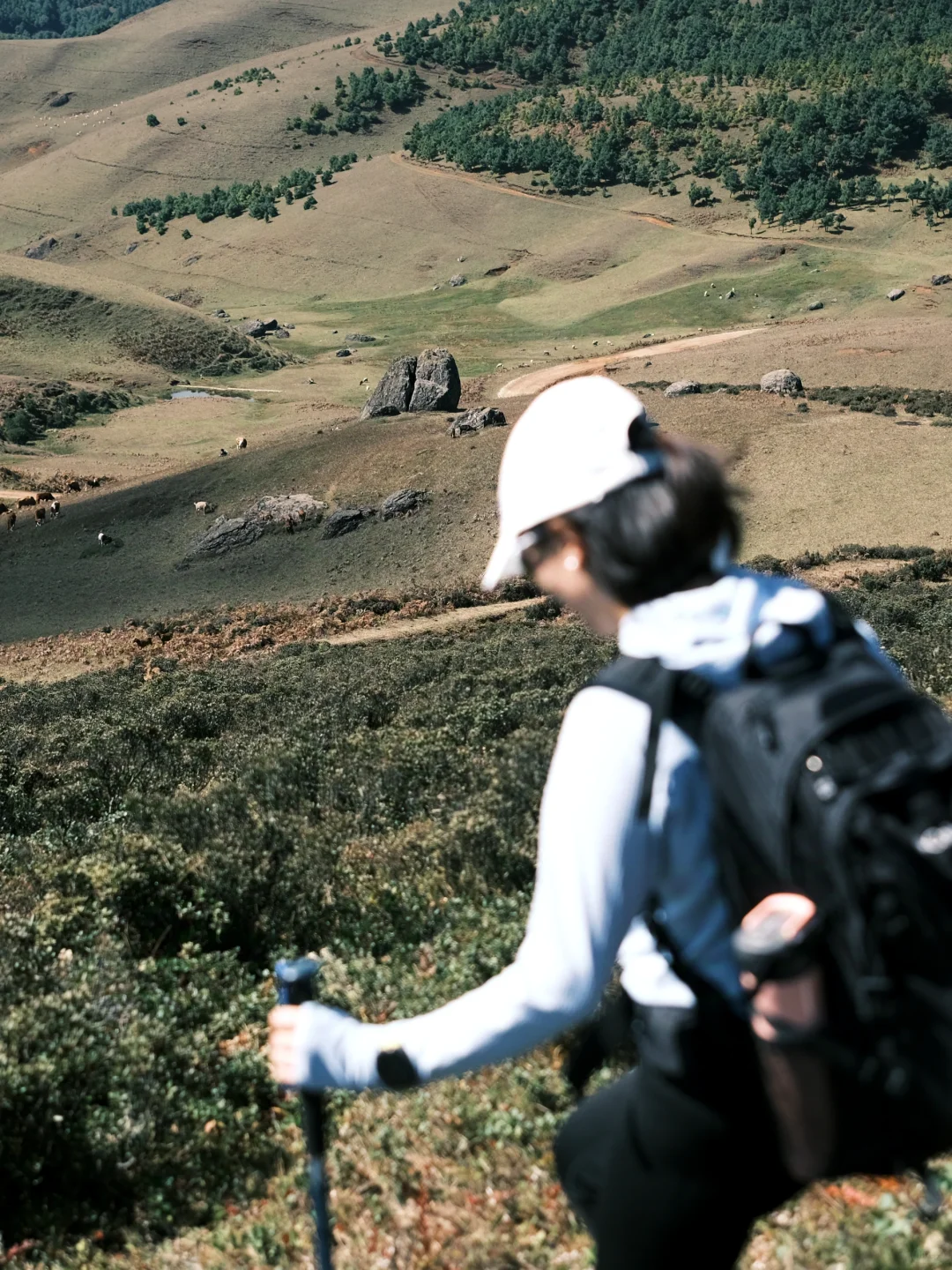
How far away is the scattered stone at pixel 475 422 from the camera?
147ft

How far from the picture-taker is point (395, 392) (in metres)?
52.3

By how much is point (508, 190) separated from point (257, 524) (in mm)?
101678

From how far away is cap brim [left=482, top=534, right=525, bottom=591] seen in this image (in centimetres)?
208

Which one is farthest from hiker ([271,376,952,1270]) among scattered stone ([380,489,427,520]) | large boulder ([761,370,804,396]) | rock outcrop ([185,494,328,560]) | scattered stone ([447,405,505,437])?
large boulder ([761,370,804,396])

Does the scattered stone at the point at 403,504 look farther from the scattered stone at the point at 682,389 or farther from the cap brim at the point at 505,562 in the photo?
the cap brim at the point at 505,562

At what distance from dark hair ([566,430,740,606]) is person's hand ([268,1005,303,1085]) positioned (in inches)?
38.5

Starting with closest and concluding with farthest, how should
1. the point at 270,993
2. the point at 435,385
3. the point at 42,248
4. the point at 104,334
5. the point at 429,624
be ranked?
1. the point at 270,993
2. the point at 429,624
3. the point at 435,385
4. the point at 104,334
5. the point at 42,248

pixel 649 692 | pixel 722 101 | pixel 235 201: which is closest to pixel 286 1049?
pixel 649 692

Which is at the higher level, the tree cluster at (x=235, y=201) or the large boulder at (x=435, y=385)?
the large boulder at (x=435, y=385)

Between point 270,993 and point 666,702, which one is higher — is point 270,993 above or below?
below

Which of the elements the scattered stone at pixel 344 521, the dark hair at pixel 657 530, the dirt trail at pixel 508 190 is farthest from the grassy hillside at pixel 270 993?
the dirt trail at pixel 508 190

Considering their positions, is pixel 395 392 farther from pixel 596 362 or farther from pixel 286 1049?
pixel 286 1049

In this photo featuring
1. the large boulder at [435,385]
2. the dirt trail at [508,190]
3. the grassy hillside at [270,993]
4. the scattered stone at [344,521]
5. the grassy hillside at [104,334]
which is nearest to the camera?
the grassy hillside at [270,993]

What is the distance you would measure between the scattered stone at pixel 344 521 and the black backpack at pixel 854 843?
3784 centimetres
